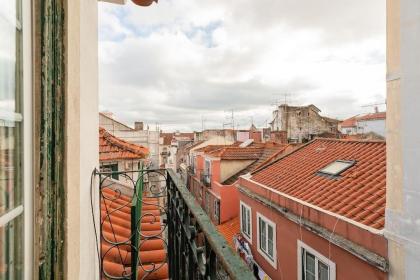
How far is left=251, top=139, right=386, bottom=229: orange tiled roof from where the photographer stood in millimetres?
5488

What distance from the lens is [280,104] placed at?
27.7m

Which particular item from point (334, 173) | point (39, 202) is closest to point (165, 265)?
point (39, 202)

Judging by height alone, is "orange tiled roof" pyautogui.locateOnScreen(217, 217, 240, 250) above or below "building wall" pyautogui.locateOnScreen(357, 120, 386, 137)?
below

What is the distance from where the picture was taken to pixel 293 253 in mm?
6730

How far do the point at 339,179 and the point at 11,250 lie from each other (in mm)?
7566

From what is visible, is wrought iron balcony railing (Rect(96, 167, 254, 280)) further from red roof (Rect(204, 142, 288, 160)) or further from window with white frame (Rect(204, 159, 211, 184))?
window with white frame (Rect(204, 159, 211, 184))

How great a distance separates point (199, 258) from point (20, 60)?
4.10 feet

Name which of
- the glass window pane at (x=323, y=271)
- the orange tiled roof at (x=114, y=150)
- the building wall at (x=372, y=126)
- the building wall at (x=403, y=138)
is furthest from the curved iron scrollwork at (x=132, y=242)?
the building wall at (x=372, y=126)

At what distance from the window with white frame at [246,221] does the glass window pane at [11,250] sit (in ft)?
30.6

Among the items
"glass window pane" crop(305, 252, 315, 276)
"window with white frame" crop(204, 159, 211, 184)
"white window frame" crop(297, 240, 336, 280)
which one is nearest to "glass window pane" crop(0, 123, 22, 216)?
→ "white window frame" crop(297, 240, 336, 280)

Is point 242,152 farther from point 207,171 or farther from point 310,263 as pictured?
point 310,263

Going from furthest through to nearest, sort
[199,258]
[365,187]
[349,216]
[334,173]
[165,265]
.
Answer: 1. [334,173]
2. [365,187]
3. [349,216]
4. [165,265]
5. [199,258]

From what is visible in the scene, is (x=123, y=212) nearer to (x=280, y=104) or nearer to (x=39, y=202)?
(x=39, y=202)

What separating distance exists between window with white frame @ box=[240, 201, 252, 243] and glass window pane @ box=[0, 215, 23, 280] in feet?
30.6
